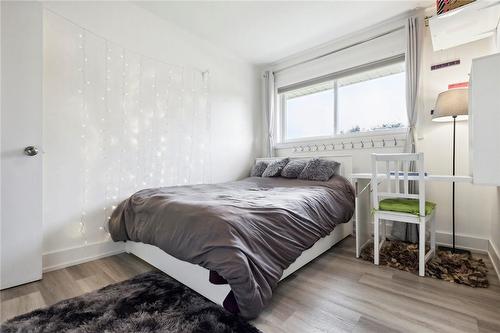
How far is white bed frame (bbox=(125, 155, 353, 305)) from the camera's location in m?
1.41

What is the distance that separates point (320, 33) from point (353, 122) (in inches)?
48.2

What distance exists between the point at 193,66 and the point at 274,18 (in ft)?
3.77

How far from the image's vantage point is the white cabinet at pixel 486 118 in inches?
56.6

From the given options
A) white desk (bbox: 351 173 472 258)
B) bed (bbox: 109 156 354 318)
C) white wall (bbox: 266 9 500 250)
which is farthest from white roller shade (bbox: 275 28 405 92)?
bed (bbox: 109 156 354 318)

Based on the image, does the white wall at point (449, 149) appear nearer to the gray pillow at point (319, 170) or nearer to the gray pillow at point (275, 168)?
the gray pillow at point (319, 170)

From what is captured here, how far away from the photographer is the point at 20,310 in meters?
1.41

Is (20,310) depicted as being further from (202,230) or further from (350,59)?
(350,59)

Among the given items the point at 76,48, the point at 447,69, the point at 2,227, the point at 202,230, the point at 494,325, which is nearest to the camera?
the point at 494,325

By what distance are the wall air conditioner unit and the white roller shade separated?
0.49 m

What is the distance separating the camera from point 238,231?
130 cm

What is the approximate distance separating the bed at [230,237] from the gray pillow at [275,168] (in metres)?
0.98

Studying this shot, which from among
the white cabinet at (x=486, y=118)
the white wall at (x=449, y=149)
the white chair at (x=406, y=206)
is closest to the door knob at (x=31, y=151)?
the white chair at (x=406, y=206)

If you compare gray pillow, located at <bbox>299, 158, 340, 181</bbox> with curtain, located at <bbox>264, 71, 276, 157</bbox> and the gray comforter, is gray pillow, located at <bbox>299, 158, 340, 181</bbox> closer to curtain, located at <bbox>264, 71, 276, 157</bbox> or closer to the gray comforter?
the gray comforter

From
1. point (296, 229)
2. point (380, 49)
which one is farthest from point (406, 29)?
point (296, 229)
